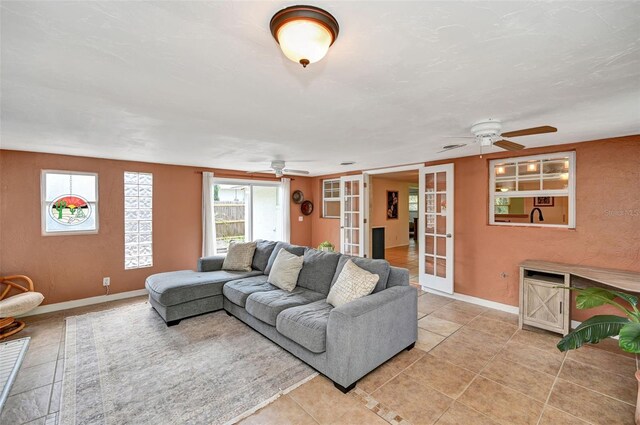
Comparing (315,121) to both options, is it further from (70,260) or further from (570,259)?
(70,260)

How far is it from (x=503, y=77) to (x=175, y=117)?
99.7 inches

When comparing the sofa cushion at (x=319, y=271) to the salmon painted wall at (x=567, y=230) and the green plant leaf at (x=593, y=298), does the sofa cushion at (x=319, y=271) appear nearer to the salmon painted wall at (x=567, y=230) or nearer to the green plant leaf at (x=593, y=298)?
the green plant leaf at (x=593, y=298)

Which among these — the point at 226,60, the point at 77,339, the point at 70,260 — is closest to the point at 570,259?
the point at 226,60

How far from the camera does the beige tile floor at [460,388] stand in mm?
1948

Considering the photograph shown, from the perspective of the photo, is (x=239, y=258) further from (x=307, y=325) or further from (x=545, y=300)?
(x=545, y=300)

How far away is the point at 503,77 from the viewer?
1655mm

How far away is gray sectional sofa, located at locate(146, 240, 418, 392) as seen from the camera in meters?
2.23

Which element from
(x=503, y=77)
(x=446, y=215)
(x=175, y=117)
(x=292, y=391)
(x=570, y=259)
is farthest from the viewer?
(x=446, y=215)

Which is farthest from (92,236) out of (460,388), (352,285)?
(460,388)

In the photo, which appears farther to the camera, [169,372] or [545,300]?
[545,300]

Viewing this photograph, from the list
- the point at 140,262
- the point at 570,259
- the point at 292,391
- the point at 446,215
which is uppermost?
the point at 446,215

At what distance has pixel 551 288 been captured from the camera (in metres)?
3.12

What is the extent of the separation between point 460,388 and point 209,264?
3.69m

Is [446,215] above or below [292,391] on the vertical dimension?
above
